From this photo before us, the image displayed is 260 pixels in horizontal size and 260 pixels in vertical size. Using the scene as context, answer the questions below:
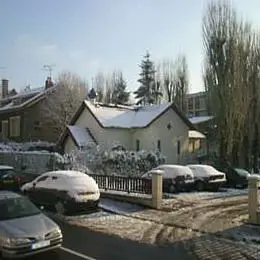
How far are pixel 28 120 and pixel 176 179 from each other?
28174 mm

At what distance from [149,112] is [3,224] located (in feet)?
93.9

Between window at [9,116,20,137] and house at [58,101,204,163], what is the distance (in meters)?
11.7

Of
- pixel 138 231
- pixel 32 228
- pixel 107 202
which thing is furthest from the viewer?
pixel 107 202

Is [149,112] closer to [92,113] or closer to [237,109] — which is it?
[92,113]

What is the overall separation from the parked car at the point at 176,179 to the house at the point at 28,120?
27062 mm

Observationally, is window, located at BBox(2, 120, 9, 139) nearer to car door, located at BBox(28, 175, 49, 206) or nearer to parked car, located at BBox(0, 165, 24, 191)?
parked car, located at BBox(0, 165, 24, 191)

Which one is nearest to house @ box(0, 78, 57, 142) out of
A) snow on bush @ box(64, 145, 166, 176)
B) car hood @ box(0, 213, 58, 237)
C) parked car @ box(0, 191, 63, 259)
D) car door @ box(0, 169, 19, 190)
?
snow on bush @ box(64, 145, 166, 176)

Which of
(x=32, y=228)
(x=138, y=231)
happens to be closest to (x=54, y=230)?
(x=32, y=228)

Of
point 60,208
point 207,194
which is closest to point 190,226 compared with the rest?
point 60,208

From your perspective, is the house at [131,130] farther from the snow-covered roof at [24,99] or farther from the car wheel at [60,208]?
the car wheel at [60,208]

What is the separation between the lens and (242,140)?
128 feet

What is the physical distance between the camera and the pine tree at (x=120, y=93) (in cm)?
7200

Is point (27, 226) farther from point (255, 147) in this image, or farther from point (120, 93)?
point (120, 93)

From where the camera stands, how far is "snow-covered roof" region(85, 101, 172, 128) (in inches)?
1431
